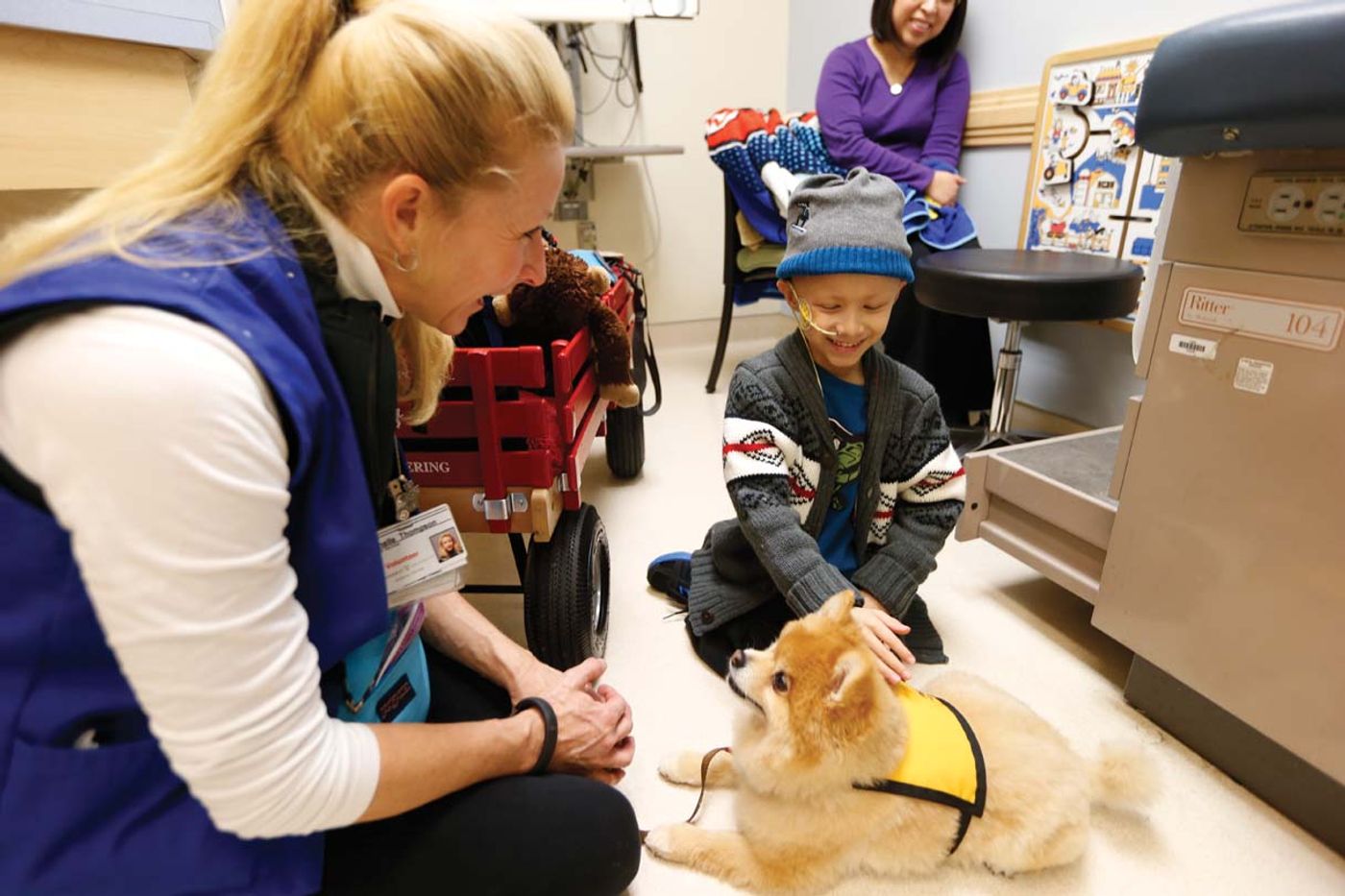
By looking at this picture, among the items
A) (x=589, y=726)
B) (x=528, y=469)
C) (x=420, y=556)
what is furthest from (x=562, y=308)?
(x=589, y=726)

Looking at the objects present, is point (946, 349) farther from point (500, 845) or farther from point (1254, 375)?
point (500, 845)

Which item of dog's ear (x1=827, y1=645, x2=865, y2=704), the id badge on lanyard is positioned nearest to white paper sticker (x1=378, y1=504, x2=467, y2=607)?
the id badge on lanyard

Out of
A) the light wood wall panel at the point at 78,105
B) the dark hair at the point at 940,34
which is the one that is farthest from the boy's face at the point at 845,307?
the dark hair at the point at 940,34

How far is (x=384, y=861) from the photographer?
0.61m

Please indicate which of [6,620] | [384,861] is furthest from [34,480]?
[384,861]

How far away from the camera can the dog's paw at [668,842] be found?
34.0 inches

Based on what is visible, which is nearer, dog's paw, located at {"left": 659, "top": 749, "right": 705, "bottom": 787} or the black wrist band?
the black wrist band

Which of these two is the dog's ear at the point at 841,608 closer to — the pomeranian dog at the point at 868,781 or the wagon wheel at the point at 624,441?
the pomeranian dog at the point at 868,781

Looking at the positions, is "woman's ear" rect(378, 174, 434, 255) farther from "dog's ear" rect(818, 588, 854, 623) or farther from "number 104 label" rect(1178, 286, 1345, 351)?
"number 104 label" rect(1178, 286, 1345, 351)

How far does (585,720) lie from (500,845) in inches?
5.9

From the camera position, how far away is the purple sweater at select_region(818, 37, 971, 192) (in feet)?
7.11

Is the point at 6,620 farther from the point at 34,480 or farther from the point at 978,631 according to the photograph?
the point at 978,631

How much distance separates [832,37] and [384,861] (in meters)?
2.99

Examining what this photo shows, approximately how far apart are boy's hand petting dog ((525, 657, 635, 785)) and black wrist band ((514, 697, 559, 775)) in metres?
0.01
